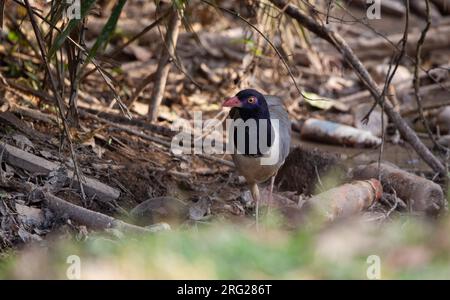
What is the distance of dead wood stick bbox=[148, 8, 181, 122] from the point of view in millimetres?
7804

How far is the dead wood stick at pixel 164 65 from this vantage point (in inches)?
307

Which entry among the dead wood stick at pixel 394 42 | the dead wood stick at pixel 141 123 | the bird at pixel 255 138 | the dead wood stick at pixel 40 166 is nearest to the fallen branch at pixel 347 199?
the bird at pixel 255 138

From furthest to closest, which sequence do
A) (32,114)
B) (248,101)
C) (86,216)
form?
1. (32,114)
2. (248,101)
3. (86,216)

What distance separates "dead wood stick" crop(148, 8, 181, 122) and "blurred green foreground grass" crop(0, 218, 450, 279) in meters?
4.12

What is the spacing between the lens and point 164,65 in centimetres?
797

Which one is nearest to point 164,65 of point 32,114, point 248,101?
point 32,114

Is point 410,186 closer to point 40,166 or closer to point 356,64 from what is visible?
point 356,64

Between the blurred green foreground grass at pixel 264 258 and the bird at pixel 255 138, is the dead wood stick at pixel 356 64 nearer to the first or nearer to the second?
the bird at pixel 255 138

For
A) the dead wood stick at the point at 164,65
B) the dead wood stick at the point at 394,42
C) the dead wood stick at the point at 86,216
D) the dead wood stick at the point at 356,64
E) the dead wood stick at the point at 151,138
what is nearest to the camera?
the dead wood stick at the point at 86,216

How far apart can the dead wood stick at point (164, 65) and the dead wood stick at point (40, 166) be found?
1.68 meters

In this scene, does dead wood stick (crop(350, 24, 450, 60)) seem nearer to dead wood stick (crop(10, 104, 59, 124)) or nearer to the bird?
the bird

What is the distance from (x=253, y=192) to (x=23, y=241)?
201cm

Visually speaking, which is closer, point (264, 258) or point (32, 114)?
point (264, 258)

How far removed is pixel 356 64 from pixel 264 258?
4.07 m
